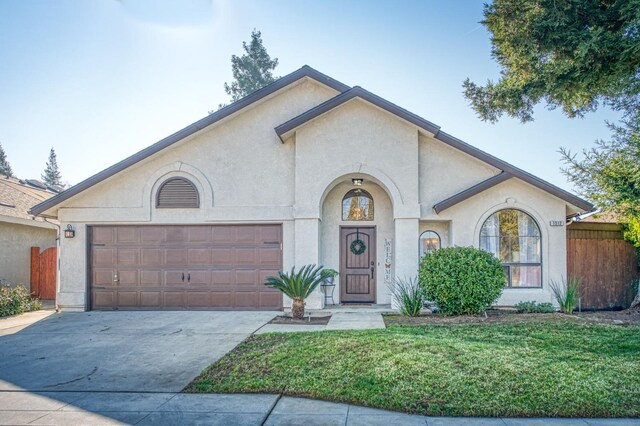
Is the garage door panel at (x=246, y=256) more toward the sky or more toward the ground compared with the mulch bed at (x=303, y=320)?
more toward the sky

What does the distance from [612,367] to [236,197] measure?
9.46 metres

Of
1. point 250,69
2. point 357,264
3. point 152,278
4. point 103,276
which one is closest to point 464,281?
point 357,264

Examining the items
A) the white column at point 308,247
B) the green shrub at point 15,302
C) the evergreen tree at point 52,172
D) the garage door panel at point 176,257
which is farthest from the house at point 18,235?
the evergreen tree at point 52,172

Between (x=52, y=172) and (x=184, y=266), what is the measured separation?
55.5m

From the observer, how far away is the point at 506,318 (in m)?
10.2

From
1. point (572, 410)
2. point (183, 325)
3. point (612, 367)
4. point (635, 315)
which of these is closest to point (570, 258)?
point (635, 315)

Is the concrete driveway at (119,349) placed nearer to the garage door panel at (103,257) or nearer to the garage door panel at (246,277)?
the garage door panel at (246,277)

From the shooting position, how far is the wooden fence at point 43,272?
618 inches

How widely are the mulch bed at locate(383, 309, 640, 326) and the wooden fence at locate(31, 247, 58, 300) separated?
12.0 m

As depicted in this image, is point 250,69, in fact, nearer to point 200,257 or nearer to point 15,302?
point 200,257

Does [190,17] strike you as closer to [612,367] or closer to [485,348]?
[485,348]

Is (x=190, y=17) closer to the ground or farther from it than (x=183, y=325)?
farther from it

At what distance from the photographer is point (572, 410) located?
5012mm

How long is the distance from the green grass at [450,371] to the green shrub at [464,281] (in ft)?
6.94
